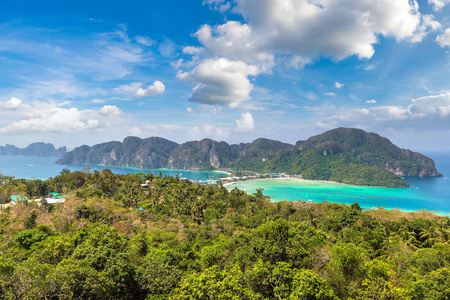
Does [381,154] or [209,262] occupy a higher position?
[381,154]

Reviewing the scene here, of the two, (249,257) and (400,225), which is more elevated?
(249,257)

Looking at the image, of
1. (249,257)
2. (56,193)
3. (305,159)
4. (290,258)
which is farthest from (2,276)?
(305,159)

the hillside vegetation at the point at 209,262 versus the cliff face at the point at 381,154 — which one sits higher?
the cliff face at the point at 381,154

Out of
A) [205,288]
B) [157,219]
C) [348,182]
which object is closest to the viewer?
[205,288]

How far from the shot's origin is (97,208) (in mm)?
32188

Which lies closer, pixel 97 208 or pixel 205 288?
pixel 205 288

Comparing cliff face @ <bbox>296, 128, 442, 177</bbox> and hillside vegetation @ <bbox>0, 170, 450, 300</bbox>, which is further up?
cliff face @ <bbox>296, 128, 442, 177</bbox>

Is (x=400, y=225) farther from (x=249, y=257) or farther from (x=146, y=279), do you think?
(x=146, y=279)

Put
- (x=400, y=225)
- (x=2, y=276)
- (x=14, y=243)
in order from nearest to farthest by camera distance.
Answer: (x=2, y=276) < (x=14, y=243) < (x=400, y=225)

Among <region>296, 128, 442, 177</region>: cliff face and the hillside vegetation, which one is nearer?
the hillside vegetation

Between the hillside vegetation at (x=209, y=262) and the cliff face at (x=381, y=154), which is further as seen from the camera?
the cliff face at (x=381, y=154)

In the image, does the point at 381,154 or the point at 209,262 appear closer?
the point at 209,262

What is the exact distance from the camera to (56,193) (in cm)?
4588

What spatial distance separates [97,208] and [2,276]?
25263 mm
